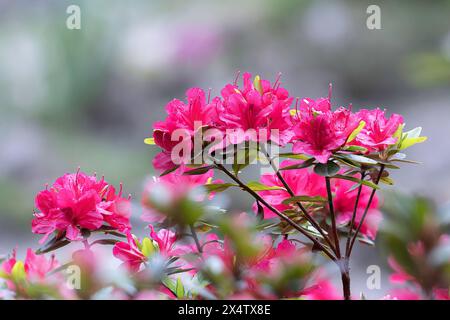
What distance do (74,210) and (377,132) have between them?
0.20 meters

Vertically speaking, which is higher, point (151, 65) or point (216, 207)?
point (151, 65)

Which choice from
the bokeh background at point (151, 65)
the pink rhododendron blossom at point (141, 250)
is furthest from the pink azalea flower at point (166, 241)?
the bokeh background at point (151, 65)

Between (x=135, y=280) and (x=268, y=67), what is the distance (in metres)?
2.69

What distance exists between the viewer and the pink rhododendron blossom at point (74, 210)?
45 centimetres

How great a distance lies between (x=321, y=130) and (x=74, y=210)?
164mm

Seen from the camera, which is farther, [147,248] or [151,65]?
[151,65]

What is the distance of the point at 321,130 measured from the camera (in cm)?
43

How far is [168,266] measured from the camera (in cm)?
44

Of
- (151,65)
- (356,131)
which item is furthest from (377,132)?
(151,65)

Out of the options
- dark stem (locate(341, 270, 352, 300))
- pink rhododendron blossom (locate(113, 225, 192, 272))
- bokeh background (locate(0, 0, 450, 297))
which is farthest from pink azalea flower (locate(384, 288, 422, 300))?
bokeh background (locate(0, 0, 450, 297))

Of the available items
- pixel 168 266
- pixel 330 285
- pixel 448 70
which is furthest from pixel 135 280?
pixel 448 70

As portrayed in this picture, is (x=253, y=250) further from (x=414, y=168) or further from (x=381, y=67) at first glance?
(x=381, y=67)

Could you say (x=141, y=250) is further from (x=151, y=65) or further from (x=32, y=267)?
(x=151, y=65)

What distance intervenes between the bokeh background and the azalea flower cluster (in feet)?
7.89
